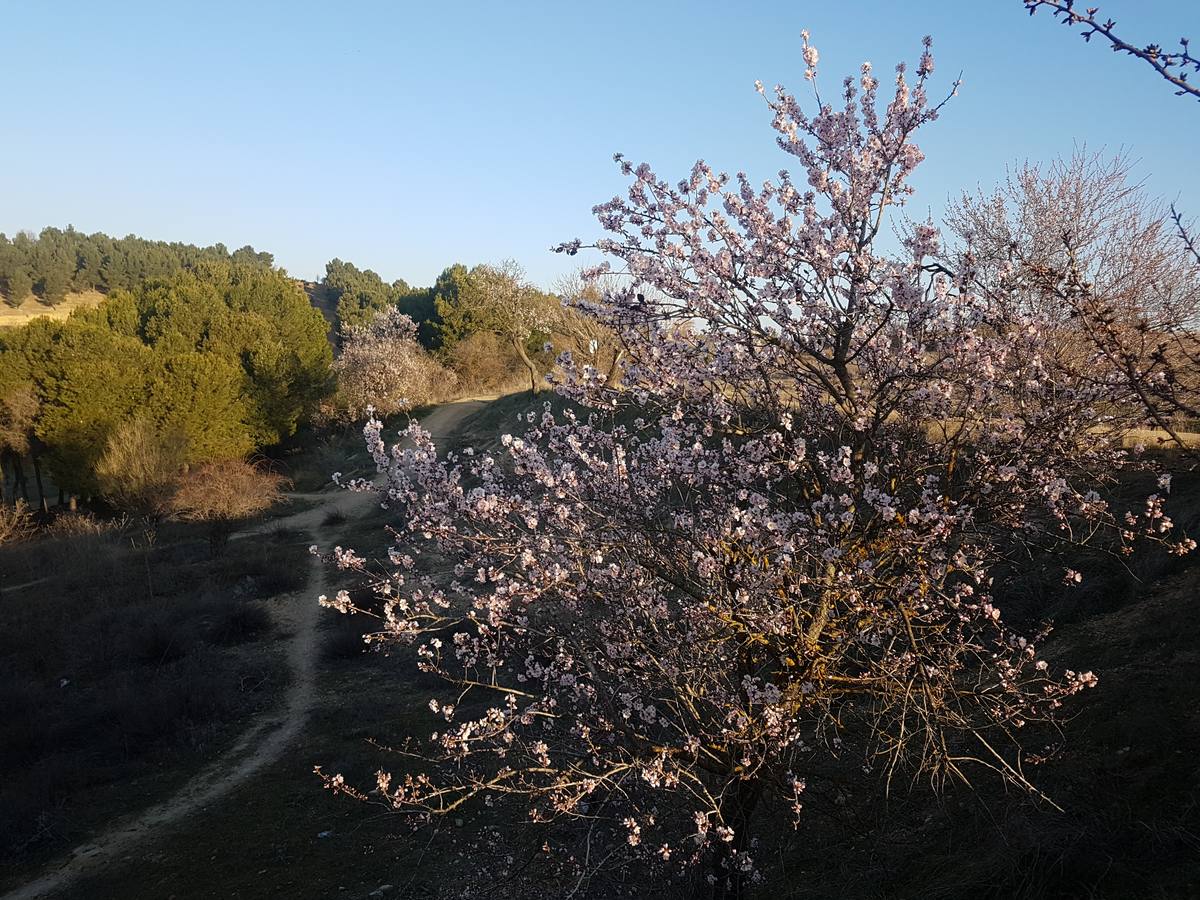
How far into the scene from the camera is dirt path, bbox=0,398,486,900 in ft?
27.1

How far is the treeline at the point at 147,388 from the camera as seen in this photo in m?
28.4

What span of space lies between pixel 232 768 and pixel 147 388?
78.9ft

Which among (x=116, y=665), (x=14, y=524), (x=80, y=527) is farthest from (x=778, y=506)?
(x=14, y=524)

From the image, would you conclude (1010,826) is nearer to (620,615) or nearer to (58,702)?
(620,615)

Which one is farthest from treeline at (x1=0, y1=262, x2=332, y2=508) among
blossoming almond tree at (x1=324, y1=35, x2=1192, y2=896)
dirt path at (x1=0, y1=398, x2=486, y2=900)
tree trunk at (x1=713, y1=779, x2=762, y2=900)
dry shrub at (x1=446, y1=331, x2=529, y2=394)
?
tree trunk at (x1=713, y1=779, x2=762, y2=900)

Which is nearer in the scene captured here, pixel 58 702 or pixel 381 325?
pixel 58 702

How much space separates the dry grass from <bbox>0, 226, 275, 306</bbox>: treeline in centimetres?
56

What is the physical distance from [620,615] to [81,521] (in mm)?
26385

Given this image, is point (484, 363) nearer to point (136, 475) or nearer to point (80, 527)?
point (136, 475)

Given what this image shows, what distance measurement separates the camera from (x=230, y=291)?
145ft

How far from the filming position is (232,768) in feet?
34.3

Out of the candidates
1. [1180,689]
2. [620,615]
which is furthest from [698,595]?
[1180,689]

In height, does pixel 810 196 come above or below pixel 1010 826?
above

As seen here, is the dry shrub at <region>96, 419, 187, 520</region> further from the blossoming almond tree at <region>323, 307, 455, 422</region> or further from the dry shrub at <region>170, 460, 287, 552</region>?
the blossoming almond tree at <region>323, 307, 455, 422</region>
